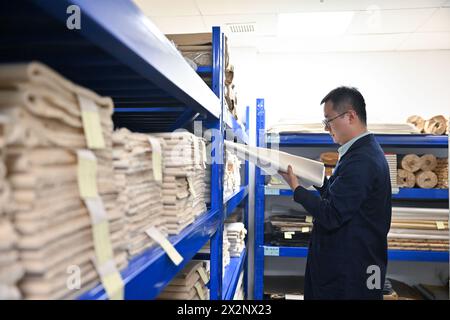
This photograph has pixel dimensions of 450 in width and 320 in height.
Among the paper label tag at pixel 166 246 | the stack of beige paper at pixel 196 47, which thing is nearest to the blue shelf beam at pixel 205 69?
the stack of beige paper at pixel 196 47

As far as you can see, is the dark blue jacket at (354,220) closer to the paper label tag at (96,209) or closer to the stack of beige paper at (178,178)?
the stack of beige paper at (178,178)

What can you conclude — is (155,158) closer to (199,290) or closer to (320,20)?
(199,290)

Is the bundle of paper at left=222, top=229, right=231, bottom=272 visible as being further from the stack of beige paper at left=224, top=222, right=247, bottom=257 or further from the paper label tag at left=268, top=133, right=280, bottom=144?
the paper label tag at left=268, top=133, right=280, bottom=144

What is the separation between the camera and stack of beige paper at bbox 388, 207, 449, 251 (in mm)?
3043

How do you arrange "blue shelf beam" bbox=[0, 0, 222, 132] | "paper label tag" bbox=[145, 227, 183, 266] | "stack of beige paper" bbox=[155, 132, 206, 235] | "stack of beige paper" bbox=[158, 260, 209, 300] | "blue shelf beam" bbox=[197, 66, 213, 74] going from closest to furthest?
"blue shelf beam" bbox=[0, 0, 222, 132] → "paper label tag" bbox=[145, 227, 183, 266] → "stack of beige paper" bbox=[155, 132, 206, 235] → "stack of beige paper" bbox=[158, 260, 209, 300] → "blue shelf beam" bbox=[197, 66, 213, 74]

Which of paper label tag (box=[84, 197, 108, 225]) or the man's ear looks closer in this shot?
paper label tag (box=[84, 197, 108, 225])

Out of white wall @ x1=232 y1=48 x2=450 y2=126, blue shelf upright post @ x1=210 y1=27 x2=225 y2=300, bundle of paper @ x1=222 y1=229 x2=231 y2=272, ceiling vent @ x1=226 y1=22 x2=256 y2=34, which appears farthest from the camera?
white wall @ x1=232 y1=48 x2=450 y2=126

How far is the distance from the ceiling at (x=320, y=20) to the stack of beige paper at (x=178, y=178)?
2035mm

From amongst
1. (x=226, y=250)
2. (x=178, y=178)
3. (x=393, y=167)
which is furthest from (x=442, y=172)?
(x=178, y=178)

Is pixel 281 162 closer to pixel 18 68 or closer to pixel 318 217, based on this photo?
pixel 318 217

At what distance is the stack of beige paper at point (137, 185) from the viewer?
2.29 ft

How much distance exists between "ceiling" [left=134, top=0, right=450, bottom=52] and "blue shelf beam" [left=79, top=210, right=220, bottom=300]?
228 cm

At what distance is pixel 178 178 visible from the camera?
3.52 feet

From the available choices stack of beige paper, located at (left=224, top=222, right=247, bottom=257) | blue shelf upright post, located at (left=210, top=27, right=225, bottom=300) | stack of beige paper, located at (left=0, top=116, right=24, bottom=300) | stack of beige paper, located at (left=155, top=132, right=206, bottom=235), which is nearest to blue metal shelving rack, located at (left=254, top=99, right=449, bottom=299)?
stack of beige paper, located at (left=224, top=222, right=247, bottom=257)
